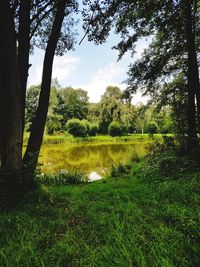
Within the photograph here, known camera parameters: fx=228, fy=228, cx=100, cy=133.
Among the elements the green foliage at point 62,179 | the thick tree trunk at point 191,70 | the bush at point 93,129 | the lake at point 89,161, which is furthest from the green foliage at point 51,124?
the thick tree trunk at point 191,70

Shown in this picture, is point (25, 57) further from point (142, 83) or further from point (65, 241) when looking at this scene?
point (142, 83)

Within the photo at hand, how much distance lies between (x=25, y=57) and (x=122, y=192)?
3588 millimetres

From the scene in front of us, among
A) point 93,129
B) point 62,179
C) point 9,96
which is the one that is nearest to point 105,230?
point 9,96

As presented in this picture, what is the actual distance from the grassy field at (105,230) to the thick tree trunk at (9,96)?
2.65ft

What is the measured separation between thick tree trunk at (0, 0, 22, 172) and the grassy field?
81 centimetres

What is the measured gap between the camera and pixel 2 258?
2.38 m

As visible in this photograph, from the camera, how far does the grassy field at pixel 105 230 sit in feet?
7.62

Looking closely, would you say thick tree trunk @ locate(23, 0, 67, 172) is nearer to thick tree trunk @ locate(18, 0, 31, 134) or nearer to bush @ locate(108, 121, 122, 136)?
thick tree trunk @ locate(18, 0, 31, 134)

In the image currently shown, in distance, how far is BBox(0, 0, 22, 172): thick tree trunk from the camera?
398 cm

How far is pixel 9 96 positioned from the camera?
413cm

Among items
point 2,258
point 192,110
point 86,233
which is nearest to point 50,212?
point 86,233

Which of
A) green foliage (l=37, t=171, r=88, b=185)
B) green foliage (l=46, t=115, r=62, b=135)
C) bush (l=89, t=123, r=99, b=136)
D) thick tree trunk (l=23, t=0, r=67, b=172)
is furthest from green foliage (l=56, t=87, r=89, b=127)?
thick tree trunk (l=23, t=0, r=67, b=172)

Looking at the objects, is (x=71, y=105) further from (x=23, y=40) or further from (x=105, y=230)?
(x=105, y=230)

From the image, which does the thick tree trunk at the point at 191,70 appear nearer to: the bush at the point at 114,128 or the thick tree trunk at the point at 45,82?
the thick tree trunk at the point at 45,82
